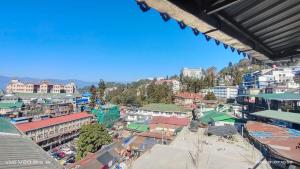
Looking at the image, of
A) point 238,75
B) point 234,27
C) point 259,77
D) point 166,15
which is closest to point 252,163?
point 234,27

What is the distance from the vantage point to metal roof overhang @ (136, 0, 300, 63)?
245cm

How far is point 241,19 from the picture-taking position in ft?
10.3

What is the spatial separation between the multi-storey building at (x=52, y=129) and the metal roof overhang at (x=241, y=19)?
28019 mm

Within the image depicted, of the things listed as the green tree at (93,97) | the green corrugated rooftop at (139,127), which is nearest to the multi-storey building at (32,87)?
the green tree at (93,97)

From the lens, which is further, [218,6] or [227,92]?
[227,92]

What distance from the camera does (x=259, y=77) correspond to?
49938mm

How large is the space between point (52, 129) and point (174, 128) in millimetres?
16384

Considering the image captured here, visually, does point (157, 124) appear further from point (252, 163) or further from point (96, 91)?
point (96, 91)

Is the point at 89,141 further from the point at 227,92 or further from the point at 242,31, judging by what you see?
the point at 227,92

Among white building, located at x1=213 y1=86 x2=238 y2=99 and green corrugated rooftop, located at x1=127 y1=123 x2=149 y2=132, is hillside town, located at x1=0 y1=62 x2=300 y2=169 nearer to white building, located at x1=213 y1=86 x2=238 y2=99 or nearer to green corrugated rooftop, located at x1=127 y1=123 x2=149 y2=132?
green corrugated rooftop, located at x1=127 y1=123 x2=149 y2=132

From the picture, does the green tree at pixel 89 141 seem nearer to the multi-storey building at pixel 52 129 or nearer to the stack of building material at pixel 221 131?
the multi-storey building at pixel 52 129

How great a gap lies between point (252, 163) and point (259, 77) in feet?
144

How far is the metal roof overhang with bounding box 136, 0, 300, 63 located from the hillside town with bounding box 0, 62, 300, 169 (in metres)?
2.91

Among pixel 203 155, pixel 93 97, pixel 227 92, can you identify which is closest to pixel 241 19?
pixel 203 155
